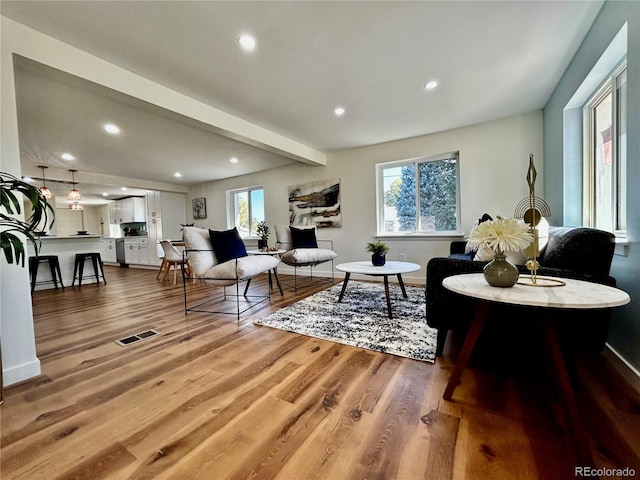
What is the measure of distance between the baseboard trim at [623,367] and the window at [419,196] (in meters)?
2.30

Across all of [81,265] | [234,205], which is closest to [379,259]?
[234,205]

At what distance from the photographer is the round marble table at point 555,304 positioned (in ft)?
2.88

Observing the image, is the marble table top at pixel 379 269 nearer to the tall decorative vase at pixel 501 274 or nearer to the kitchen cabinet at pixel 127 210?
the tall decorative vase at pixel 501 274

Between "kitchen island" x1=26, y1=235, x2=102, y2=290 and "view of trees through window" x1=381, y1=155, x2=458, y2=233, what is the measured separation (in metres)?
5.64

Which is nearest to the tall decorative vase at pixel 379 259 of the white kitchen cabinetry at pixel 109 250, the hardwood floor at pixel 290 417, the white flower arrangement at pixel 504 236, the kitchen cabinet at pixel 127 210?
the hardwood floor at pixel 290 417

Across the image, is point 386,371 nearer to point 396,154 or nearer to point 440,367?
point 440,367

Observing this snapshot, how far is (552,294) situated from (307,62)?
2.29 metres

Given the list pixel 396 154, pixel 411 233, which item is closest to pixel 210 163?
pixel 396 154

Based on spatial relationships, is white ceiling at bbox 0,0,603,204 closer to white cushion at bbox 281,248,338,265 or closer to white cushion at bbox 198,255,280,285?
white cushion at bbox 198,255,280,285

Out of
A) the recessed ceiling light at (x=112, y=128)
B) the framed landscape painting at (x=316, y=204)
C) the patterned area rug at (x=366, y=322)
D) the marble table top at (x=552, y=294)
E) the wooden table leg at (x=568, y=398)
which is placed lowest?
the patterned area rug at (x=366, y=322)

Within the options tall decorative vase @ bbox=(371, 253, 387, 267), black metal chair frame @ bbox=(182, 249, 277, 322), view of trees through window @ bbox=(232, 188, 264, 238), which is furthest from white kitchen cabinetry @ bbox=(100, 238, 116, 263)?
tall decorative vase @ bbox=(371, 253, 387, 267)

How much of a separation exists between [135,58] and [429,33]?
2.26 meters

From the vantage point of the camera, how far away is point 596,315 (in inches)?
49.5

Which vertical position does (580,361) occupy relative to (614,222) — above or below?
below
